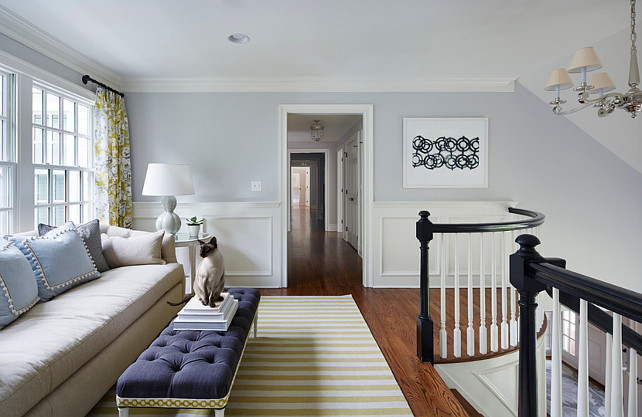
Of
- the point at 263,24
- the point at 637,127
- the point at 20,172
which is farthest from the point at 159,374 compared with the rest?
the point at 637,127

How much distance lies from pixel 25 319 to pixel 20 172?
138cm

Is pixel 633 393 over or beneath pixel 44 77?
beneath

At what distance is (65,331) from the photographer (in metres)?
1.61

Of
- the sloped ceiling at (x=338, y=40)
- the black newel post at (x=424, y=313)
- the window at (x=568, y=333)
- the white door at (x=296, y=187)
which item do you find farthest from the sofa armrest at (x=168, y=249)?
the white door at (x=296, y=187)

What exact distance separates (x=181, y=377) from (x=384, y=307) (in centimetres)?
229

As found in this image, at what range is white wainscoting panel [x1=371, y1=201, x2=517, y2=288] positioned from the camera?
12.9ft

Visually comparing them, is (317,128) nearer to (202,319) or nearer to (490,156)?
(490,156)

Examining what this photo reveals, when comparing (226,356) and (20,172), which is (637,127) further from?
(20,172)

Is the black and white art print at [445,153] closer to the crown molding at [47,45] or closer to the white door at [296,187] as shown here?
the crown molding at [47,45]

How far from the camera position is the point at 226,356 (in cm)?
150

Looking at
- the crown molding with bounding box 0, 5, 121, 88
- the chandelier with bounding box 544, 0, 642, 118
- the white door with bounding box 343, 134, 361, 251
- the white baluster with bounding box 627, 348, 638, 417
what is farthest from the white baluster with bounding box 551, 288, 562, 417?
the white door with bounding box 343, 134, 361, 251

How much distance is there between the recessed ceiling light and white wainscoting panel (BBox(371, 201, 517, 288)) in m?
2.09

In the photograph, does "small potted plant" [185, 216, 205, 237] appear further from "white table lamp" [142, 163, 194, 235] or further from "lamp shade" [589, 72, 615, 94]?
"lamp shade" [589, 72, 615, 94]

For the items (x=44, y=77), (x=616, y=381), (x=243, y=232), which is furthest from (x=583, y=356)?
(x=44, y=77)
